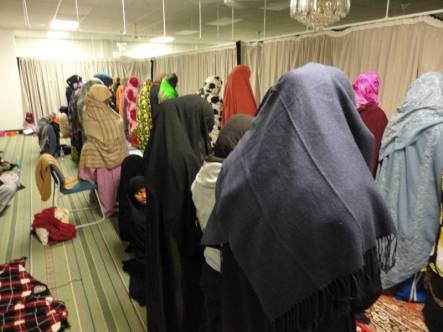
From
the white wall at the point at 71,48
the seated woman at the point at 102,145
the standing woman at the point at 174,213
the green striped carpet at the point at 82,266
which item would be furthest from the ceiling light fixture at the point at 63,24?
the standing woman at the point at 174,213

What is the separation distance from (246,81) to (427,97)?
5.98 feet

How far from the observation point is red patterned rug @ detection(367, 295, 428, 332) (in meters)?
1.84

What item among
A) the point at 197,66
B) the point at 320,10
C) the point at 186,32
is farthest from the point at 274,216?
the point at 186,32

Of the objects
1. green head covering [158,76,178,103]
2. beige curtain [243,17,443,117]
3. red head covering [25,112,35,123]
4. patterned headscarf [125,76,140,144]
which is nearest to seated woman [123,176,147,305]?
green head covering [158,76,178,103]

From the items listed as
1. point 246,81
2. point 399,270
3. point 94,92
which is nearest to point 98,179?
point 94,92

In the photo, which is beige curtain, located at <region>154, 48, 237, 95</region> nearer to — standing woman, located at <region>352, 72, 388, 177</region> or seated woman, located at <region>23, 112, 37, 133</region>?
standing woman, located at <region>352, 72, 388, 177</region>

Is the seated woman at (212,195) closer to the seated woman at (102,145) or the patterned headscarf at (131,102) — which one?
the seated woman at (102,145)

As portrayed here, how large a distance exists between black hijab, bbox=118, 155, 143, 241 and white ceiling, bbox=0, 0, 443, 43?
2849 mm

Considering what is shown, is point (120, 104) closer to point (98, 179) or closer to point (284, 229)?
point (98, 179)

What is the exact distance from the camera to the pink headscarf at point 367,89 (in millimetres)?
2314

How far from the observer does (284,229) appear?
2.33ft

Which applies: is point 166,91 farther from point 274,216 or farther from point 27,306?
point 274,216

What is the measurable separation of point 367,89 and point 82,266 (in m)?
2.63

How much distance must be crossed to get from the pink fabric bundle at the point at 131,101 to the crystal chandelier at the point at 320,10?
3292mm
